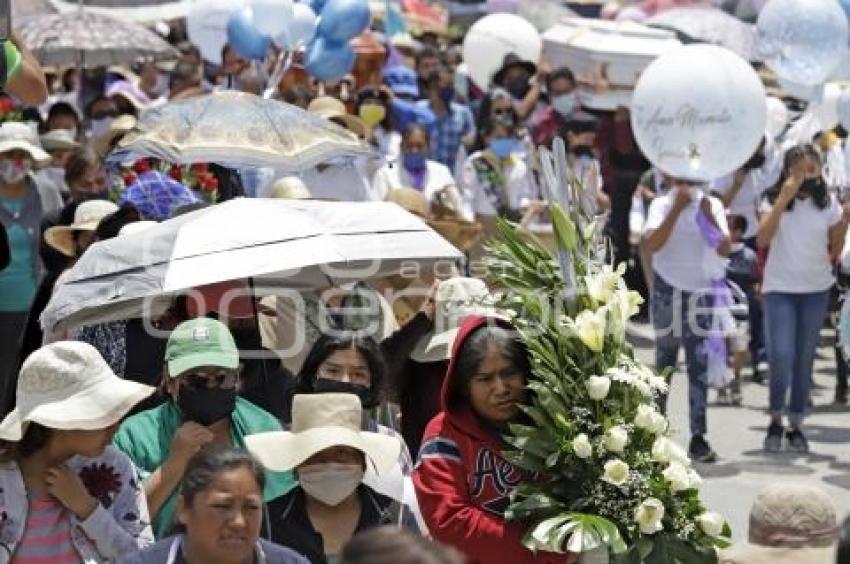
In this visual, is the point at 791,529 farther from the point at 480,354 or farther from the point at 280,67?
the point at 280,67

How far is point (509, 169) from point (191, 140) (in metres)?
6.02

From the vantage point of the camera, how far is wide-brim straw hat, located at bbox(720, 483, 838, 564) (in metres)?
5.69

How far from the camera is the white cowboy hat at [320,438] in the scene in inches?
253

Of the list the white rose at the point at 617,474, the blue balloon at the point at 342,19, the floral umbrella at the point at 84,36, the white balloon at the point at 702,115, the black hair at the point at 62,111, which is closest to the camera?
the white rose at the point at 617,474

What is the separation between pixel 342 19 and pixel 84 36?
128 inches

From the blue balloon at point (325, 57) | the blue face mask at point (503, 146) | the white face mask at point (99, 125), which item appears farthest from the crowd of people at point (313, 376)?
the white face mask at point (99, 125)

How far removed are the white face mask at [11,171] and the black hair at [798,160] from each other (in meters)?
4.47

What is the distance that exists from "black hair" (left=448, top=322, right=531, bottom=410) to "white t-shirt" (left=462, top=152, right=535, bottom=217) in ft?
30.7

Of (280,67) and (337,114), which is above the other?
(280,67)

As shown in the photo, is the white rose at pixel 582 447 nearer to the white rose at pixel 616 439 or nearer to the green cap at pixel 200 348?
the white rose at pixel 616 439

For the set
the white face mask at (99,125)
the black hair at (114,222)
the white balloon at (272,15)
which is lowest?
the white face mask at (99,125)

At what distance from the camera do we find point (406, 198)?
11711mm

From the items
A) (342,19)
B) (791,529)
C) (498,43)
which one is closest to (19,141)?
(342,19)

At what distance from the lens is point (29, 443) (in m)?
6.20
